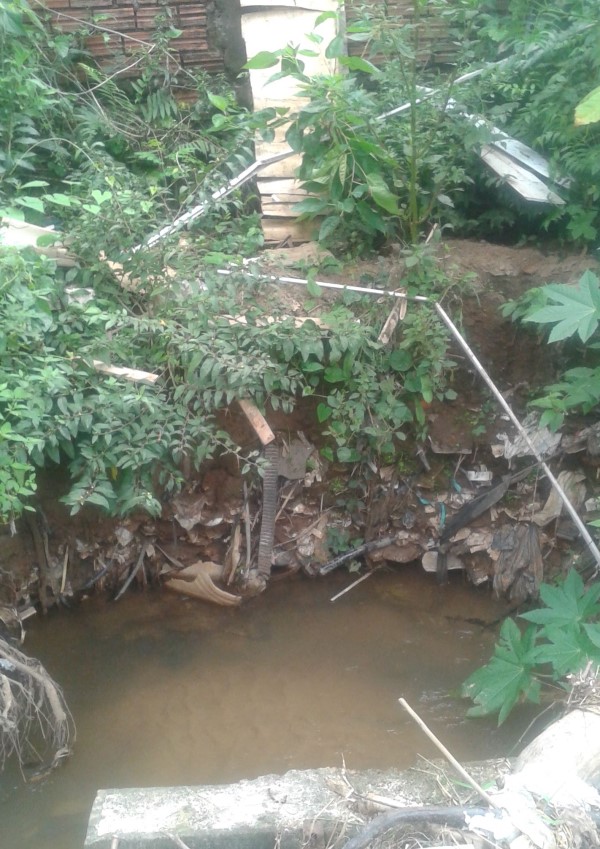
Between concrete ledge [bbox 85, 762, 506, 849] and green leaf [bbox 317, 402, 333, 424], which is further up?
green leaf [bbox 317, 402, 333, 424]

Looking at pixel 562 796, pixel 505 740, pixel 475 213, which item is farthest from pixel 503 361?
pixel 562 796

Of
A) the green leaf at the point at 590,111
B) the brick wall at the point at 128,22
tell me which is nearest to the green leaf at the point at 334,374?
the green leaf at the point at 590,111

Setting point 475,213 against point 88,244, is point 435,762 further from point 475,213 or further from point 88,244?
point 475,213

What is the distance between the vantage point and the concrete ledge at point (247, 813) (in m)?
1.82

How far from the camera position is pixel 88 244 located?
321 cm

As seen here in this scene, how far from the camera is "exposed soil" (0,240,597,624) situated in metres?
3.50

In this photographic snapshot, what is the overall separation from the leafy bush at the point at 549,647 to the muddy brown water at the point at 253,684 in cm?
48

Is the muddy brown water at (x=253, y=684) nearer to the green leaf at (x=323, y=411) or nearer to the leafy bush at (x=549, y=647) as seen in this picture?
the leafy bush at (x=549, y=647)

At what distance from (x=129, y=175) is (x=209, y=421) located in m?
1.30

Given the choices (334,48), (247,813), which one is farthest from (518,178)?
(247,813)

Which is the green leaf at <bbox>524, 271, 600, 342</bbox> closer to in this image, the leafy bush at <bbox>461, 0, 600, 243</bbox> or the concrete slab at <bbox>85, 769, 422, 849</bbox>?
the leafy bush at <bbox>461, 0, 600, 243</bbox>

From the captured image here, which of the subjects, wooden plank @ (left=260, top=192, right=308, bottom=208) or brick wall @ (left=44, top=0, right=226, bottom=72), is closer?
wooden plank @ (left=260, top=192, right=308, bottom=208)

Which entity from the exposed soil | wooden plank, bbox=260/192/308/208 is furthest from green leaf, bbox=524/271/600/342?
wooden plank, bbox=260/192/308/208

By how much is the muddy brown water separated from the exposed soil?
17 cm
